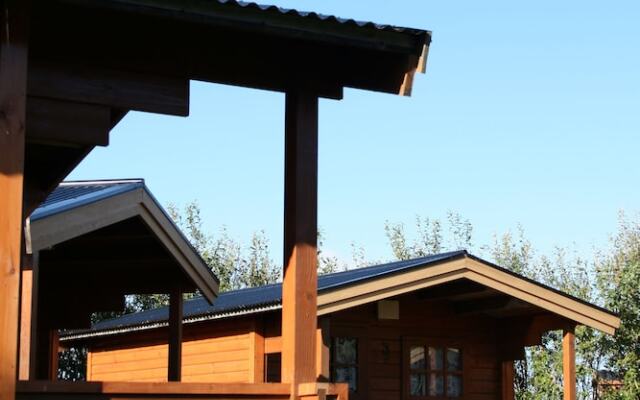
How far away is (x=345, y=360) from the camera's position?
50.3 ft

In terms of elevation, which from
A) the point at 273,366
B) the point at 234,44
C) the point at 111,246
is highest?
the point at 234,44

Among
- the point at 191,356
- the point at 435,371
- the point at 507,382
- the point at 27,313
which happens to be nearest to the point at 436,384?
the point at 435,371

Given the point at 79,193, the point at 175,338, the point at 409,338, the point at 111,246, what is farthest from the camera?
the point at 409,338

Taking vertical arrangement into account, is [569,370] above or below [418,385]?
above

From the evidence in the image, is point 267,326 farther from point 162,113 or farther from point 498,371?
Result: point 162,113

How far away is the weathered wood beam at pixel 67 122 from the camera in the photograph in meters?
6.10

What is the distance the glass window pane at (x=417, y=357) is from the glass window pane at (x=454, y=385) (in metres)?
0.48

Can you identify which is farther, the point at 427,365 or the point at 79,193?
the point at 427,365

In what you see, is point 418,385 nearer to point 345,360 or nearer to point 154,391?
point 345,360

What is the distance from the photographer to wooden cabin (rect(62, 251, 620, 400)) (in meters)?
14.5

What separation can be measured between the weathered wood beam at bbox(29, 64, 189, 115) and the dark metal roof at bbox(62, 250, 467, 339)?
7118 millimetres

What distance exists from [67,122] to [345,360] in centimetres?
963

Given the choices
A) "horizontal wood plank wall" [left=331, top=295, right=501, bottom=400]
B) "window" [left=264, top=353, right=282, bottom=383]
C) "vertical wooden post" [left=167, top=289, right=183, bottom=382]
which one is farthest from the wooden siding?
"vertical wooden post" [left=167, top=289, right=183, bottom=382]

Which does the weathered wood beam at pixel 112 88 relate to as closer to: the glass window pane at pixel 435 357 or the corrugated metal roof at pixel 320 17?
the corrugated metal roof at pixel 320 17
